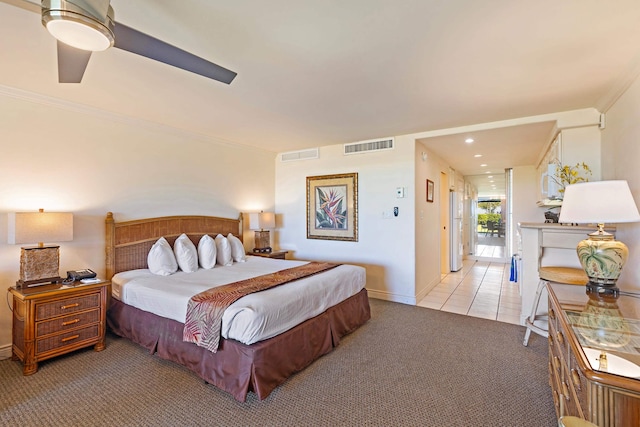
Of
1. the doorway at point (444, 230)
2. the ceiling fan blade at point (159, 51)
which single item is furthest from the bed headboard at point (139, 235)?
the doorway at point (444, 230)

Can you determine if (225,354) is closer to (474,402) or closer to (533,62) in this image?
(474,402)

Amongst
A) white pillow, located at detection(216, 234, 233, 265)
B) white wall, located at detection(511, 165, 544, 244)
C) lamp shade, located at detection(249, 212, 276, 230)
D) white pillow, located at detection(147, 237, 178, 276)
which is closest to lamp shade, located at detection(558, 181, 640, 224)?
white pillow, located at detection(216, 234, 233, 265)

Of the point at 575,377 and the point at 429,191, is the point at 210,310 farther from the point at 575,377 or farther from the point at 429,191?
the point at 429,191

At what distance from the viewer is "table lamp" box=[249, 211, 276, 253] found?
4.88 meters

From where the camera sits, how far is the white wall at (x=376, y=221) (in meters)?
4.38

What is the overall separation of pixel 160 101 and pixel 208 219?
182 centimetres

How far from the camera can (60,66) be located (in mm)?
1740

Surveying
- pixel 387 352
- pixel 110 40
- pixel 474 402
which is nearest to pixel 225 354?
pixel 387 352

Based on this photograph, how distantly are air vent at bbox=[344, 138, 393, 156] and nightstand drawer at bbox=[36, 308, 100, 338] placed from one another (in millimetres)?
3857

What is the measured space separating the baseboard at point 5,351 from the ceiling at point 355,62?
239 cm

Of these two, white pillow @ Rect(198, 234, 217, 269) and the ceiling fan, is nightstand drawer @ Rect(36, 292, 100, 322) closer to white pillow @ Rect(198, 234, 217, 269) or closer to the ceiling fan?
white pillow @ Rect(198, 234, 217, 269)

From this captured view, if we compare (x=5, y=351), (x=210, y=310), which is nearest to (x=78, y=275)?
(x=5, y=351)

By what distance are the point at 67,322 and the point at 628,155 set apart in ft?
16.5

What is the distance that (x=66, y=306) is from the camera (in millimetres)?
2637
